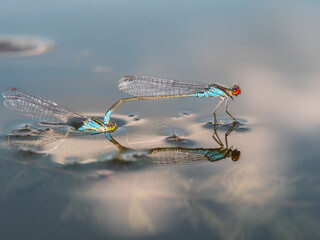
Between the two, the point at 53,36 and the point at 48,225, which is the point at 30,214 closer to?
the point at 48,225

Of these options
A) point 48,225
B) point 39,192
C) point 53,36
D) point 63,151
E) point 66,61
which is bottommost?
point 48,225

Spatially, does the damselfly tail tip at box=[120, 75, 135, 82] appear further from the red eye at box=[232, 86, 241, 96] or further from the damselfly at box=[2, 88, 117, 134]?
the red eye at box=[232, 86, 241, 96]

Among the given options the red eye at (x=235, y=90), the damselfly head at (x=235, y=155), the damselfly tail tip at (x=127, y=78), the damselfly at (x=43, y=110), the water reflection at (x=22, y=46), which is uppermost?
the water reflection at (x=22, y=46)

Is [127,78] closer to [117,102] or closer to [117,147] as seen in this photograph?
[117,102]

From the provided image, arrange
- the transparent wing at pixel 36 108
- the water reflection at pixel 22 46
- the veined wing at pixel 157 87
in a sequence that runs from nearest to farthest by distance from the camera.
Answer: the transparent wing at pixel 36 108 → the veined wing at pixel 157 87 → the water reflection at pixel 22 46

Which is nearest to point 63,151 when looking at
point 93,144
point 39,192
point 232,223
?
point 93,144

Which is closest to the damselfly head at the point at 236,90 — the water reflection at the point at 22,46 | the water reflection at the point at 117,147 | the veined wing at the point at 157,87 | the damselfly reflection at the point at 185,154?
the veined wing at the point at 157,87

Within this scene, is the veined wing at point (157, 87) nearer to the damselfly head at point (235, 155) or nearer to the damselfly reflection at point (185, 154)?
the damselfly reflection at point (185, 154)

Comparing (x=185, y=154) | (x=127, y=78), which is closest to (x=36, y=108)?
(x=127, y=78)
